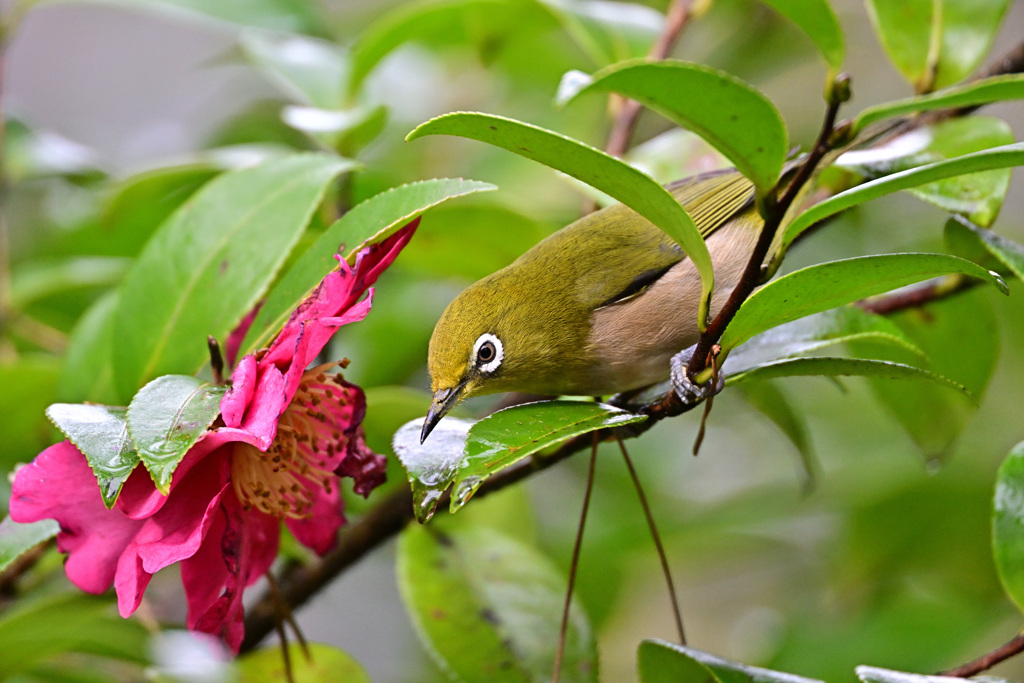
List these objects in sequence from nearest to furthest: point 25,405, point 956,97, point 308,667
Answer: point 956,97 → point 308,667 → point 25,405

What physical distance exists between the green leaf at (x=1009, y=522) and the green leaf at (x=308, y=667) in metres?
0.71

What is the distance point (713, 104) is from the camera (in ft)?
1.95

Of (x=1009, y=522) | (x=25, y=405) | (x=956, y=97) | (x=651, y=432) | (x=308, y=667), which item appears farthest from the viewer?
(x=651, y=432)

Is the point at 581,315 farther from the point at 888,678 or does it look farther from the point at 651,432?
the point at 651,432

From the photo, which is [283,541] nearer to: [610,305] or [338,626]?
[610,305]

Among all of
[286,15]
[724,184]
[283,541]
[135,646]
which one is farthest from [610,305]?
[286,15]

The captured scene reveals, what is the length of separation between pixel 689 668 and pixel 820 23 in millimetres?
570

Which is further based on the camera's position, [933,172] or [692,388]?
[692,388]

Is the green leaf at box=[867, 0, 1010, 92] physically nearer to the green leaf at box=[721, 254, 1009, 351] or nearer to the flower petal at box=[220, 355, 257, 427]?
the green leaf at box=[721, 254, 1009, 351]

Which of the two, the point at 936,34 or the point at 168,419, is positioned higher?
the point at 936,34

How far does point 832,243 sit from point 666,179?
3.00 ft

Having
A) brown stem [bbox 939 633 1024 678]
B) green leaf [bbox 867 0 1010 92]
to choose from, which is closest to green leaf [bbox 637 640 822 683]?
brown stem [bbox 939 633 1024 678]

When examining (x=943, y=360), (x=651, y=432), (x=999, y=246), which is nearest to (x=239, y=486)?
(x=999, y=246)

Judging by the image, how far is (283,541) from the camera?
112cm
